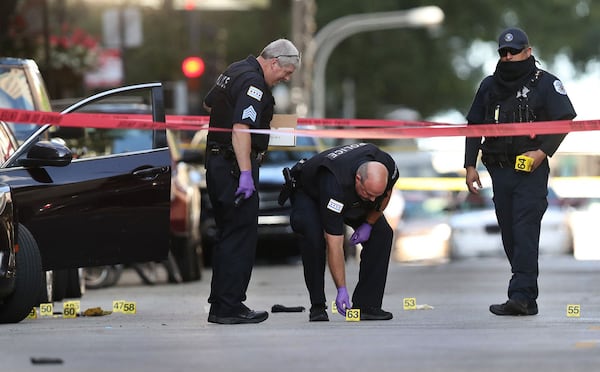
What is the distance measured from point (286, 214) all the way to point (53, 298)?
23.8ft

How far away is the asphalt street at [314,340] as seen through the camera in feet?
28.2

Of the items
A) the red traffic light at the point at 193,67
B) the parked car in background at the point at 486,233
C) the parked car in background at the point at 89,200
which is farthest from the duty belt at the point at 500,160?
the red traffic light at the point at 193,67

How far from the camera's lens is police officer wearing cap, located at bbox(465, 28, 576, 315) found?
38.4 feet

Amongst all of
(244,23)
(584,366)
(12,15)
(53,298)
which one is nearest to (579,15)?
(244,23)

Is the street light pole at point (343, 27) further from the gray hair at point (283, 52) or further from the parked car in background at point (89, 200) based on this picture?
the gray hair at point (283, 52)

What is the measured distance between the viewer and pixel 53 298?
14305 mm

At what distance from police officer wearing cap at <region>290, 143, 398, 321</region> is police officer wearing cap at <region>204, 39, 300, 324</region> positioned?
352 millimetres

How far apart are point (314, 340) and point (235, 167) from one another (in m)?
1.60

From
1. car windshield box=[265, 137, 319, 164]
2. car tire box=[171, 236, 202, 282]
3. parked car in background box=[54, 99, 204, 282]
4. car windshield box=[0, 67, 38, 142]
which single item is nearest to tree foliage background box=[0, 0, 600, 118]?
car windshield box=[265, 137, 319, 164]

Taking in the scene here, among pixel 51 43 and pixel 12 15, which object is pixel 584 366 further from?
pixel 51 43

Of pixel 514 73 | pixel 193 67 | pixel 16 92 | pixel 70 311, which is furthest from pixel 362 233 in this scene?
pixel 193 67

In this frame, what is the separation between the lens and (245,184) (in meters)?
10.9

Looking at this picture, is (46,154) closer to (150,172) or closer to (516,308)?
(150,172)

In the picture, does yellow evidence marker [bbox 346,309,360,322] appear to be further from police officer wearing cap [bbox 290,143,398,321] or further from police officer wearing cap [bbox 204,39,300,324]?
police officer wearing cap [bbox 204,39,300,324]
